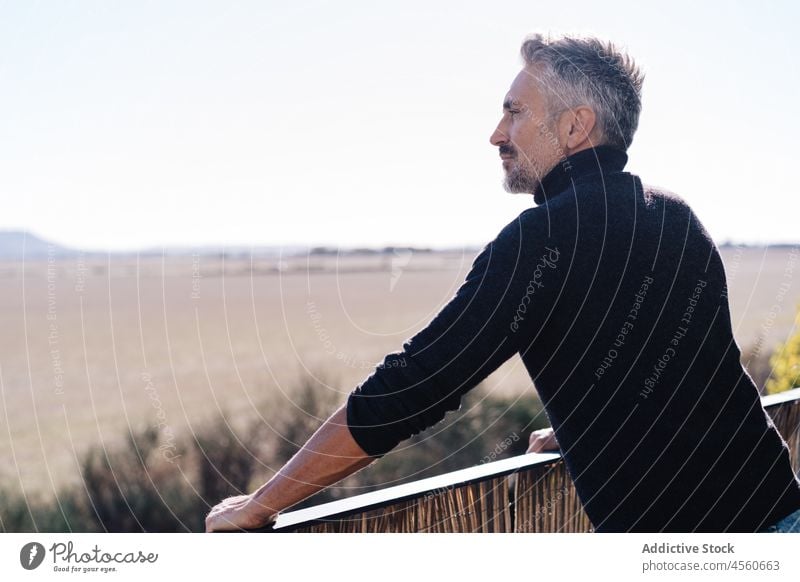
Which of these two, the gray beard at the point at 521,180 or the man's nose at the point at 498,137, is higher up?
the man's nose at the point at 498,137

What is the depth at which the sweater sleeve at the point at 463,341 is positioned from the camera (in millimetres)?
990

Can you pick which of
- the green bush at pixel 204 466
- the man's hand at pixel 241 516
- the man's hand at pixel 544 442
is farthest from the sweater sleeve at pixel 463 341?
the green bush at pixel 204 466

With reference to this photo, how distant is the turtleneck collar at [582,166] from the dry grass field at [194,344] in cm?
56

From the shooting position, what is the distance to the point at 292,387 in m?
4.29

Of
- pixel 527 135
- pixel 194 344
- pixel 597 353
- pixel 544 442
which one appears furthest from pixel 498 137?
pixel 194 344

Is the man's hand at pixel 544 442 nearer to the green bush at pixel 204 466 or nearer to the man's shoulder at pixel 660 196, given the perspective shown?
the man's shoulder at pixel 660 196

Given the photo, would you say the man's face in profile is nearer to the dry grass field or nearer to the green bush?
the dry grass field

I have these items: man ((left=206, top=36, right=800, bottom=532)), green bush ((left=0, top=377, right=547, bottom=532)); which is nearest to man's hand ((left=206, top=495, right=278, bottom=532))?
man ((left=206, top=36, right=800, bottom=532))

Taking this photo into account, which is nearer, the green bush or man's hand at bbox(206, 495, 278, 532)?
man's hand at bbox(206, 495, 278, 532)

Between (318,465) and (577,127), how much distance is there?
25.9 inches

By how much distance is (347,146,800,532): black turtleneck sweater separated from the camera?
3.29ft

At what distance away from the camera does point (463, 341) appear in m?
1.00
